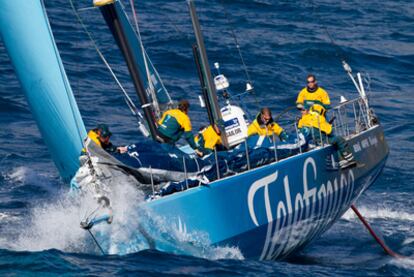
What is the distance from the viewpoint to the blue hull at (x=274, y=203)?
1019 cm

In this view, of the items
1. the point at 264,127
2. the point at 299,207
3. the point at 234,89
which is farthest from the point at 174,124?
the point at 234,89

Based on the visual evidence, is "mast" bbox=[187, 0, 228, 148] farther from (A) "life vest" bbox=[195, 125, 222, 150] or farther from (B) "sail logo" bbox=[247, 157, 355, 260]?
(B) "sail logo" bbox=[247, 157, 355, 260]

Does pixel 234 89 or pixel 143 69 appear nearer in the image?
pixel 143 69

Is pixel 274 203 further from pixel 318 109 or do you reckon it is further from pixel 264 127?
pixel 318 109

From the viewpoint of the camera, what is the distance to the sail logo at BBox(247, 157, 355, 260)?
35.7ft

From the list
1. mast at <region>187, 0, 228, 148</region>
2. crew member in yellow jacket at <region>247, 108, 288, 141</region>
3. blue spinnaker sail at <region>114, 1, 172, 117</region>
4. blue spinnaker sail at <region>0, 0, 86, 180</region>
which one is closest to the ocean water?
blue spinnaker sail at <region>0, 0, 86, 180</region>

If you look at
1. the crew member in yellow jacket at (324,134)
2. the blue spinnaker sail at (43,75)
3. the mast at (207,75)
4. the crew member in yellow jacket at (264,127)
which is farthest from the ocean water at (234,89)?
the mast at (207,75)

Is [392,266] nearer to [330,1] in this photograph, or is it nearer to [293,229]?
[293,229]

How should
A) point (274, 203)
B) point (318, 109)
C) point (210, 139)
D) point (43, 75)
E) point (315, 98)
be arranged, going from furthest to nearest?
point (315, 98) → point (318, 109) → point (43, 75) → point (210, 139) → point (274, 203)

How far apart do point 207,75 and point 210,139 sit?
31.2 inches

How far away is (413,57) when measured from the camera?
23.0m

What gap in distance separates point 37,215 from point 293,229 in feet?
9.00

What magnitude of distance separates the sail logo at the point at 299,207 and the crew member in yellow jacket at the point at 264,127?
0.69 m

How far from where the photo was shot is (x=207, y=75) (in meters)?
11.6
